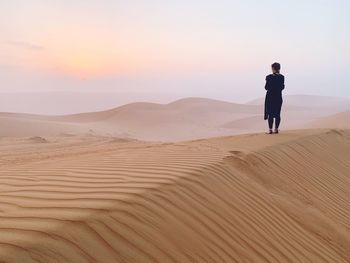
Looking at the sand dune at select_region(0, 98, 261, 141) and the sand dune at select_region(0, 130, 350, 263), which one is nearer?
the sand dune at select_region(0, 130, 350, 263)

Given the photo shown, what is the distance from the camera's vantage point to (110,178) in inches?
144

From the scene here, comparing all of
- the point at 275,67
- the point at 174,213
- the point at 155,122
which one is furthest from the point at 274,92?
the point at 155,122

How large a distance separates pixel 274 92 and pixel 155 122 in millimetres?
21689

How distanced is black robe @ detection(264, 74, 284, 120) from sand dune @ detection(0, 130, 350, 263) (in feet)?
9.04

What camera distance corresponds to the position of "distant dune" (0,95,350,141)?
1917cm

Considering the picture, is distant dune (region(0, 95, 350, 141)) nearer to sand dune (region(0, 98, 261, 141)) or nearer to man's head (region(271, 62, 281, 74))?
sand dune (region(0, 98, 261, 141))

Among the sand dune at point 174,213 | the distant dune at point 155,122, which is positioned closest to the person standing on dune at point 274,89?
the sand dune at point 174,213

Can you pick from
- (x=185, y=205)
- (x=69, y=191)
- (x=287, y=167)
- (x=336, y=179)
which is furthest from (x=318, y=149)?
(x=69, y=191)

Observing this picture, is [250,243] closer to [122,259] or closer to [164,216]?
[164,216]

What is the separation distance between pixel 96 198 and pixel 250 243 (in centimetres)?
124

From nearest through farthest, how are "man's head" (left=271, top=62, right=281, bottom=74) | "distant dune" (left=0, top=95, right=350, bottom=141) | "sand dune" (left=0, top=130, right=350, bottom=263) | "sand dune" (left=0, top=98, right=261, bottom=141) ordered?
1. "sand dune" (left=0, top=130, right=350, bottom=263)
2. "man's head" (left=271, top=62, right=281, bottom=74)
3. "distant dune" (left=0, top=95, right=350, bottom=141)
4. "sand dune" (left=0, top=98, right=261, bottom=141)

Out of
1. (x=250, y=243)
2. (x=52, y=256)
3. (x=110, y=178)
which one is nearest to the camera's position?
(x=52, y=256)

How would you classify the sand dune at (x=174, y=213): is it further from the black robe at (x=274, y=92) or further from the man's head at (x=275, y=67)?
the man's head at (x=275, y=67)

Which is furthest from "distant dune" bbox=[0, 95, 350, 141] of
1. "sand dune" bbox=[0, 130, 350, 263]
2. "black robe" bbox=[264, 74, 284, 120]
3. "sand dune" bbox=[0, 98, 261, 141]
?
"sand dune" bbox=[0, 130, 350, 263]
